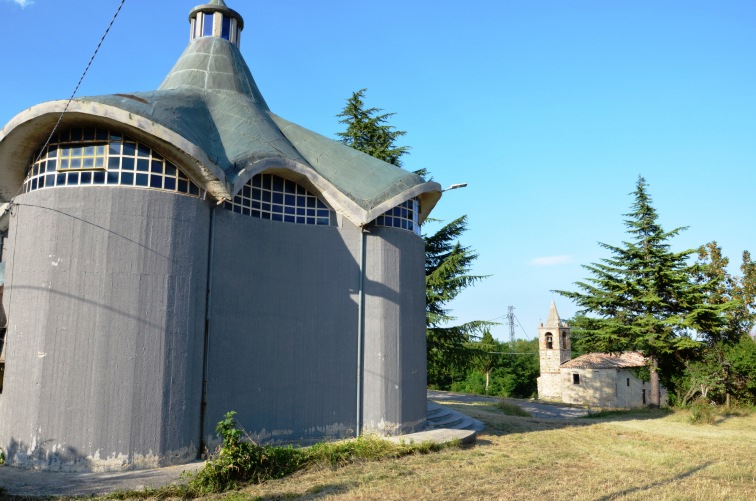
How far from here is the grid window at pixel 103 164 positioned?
1159 cm

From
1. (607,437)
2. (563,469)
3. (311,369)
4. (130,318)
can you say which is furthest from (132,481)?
(607,437)

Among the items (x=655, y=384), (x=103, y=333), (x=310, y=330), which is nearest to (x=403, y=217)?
(x=310, y=330)

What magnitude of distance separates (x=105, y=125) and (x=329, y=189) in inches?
198

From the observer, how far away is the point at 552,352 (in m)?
42.9

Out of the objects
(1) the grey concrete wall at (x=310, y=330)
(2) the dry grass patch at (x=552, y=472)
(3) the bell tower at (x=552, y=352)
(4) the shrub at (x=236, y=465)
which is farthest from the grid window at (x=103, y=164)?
(3) the bell tower at (x=552, y=352)

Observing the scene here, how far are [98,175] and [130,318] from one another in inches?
115

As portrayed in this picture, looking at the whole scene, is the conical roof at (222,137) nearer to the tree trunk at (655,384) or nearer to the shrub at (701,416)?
the shrub at (701,416)

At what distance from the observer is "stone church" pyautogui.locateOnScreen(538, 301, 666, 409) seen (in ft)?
128

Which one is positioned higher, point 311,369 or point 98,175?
point 98,175

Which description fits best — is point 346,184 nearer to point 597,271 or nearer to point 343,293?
point 343,293

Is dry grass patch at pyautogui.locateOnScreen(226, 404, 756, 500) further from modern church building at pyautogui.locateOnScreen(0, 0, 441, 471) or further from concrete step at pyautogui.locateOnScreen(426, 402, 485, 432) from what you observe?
modern church building at pyautogui.locateOnScreen(0, 0, 441, 471)

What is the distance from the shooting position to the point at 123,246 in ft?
36.8

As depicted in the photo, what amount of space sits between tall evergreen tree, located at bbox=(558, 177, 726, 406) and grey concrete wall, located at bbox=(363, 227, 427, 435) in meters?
14.2

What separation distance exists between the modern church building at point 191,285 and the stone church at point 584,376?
27.8 meters
